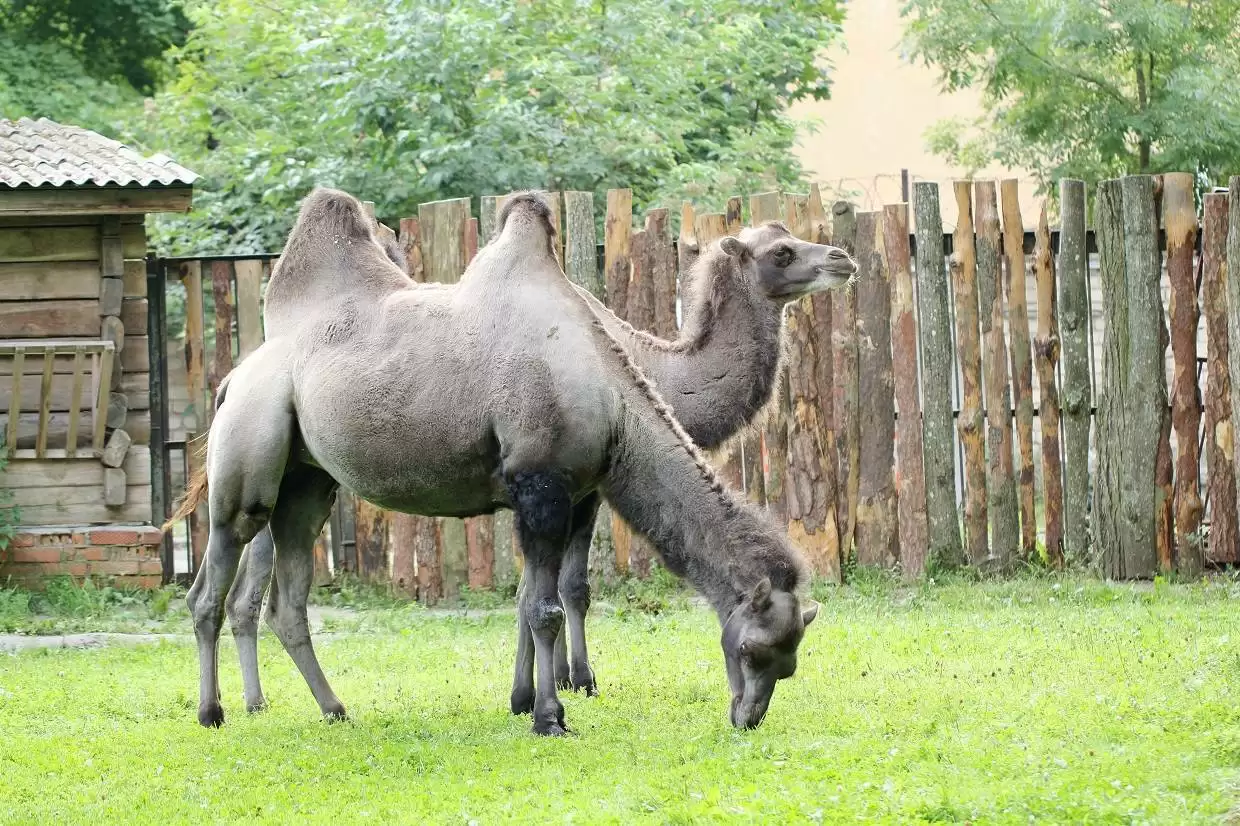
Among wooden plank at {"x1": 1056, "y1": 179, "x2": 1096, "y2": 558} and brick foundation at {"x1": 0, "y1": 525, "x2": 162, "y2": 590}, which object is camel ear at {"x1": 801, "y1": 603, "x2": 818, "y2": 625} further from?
brick foundation at {"x1": 0, "y1": 525, "x2": 162, "y2": 590}

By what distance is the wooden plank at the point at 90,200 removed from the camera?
39.8 ft

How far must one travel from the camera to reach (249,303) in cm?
1259

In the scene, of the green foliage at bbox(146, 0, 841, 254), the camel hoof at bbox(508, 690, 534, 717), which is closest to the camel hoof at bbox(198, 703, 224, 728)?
the camel hoof at bbox(508, 690, 534, 717)

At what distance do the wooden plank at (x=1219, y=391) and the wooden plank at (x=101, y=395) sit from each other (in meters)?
8.23

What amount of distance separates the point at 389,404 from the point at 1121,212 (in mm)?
6305

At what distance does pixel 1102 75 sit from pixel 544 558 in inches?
535

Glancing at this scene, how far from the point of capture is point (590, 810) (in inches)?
226

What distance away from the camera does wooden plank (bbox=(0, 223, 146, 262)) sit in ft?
41.6

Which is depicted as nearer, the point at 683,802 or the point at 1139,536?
the point at 683,802

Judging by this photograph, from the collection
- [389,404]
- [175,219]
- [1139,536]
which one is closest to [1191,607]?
[1139,536]

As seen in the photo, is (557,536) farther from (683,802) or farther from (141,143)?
(141,143)

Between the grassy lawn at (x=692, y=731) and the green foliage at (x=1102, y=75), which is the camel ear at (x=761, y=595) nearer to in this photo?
the grassy lawn at (x=692, y=731)

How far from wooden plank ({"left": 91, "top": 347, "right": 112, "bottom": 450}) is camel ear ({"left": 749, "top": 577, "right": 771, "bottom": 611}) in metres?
7.35

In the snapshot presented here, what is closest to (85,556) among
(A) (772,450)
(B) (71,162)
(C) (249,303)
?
(C) (249,303)
